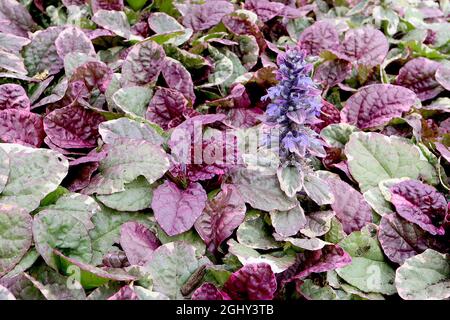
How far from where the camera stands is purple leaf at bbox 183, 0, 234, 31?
8.90ft

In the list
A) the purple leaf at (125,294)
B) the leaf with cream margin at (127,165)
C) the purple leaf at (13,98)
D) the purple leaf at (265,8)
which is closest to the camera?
the purple leaf at (125,294)

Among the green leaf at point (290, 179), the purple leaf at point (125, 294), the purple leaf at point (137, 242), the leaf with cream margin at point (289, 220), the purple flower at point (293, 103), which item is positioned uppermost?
the purple flower at point (293, 103)

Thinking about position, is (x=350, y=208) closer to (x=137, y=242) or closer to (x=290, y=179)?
(x=290, y=179)

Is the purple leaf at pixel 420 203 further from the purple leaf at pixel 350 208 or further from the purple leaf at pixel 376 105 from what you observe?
the purple leaf at pixel 376 105

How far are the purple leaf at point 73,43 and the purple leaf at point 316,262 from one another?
1297mm

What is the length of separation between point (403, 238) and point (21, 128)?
4.65 feet

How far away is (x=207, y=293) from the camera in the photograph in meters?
1.63

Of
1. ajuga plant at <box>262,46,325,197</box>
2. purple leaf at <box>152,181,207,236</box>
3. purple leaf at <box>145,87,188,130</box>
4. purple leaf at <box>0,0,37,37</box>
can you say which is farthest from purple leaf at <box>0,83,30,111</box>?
ajuga plant at <box>262,46,325,197</box>

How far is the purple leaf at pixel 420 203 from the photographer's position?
6.22 feet

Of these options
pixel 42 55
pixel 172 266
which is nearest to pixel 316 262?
pixel 172 266

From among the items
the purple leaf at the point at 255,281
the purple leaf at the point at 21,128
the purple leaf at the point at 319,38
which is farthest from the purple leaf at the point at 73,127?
the purple leaf at the point at 319,38

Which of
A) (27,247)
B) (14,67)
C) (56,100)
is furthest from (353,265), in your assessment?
(14,67)
